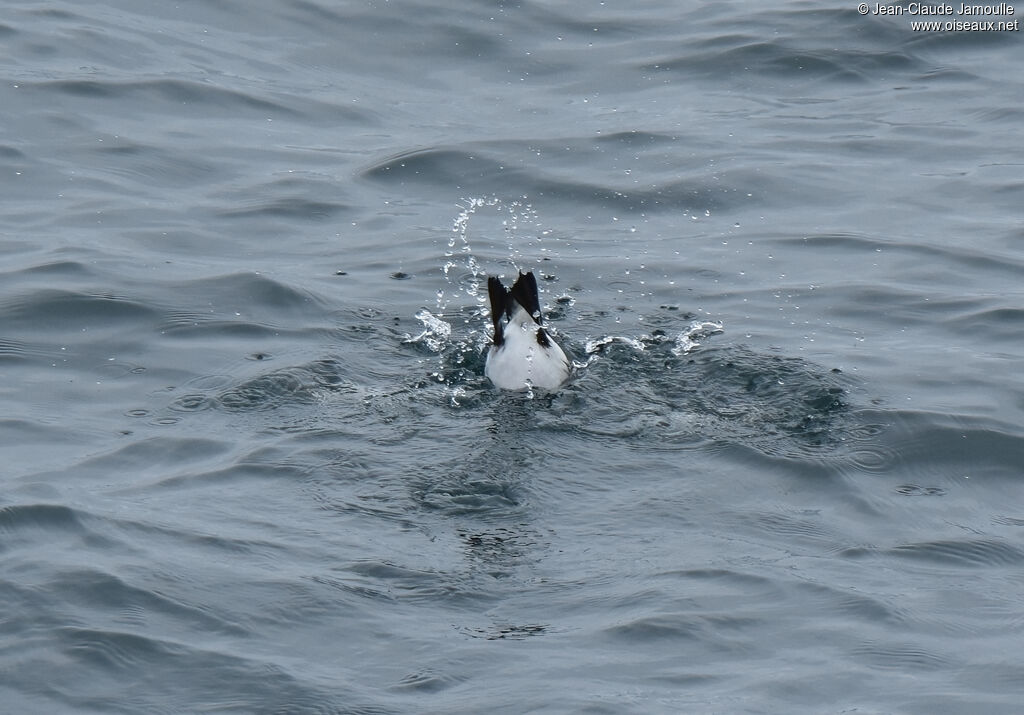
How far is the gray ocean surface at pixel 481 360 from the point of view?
18.2ft

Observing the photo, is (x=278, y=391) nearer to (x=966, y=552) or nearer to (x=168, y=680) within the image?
(x=168, y=680)

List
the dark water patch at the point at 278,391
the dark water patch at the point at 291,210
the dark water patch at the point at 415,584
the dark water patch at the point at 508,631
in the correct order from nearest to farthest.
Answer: the dark water patch at the point at 508,631 < the dark water patch at the point at 415,584 < the dark water patch at the point at 278,391 < the dark water patch at the point at 291,210

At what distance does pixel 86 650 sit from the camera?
17.7 feet

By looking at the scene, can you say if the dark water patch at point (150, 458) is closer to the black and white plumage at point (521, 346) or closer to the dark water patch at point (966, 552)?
the black and white plumage at point (521, 346)

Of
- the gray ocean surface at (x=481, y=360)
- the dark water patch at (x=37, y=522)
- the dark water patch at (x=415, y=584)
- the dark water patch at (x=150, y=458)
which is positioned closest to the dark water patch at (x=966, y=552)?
the gray ocean surface at (x=481, y=360)

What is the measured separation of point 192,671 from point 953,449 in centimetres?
395

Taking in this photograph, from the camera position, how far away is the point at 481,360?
8.70 m

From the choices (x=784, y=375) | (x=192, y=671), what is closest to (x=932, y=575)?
(x=784, y=375)

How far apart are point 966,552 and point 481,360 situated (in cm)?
320

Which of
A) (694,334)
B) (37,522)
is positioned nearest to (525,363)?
(694,334)

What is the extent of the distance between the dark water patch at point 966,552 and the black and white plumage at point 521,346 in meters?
2.44

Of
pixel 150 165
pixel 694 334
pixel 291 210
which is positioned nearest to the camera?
pixel 694 334

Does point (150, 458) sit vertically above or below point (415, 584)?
above

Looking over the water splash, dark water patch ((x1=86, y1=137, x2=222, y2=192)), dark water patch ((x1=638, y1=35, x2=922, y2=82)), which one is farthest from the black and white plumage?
dark water patch ((x1=638, y1=35, x2=922, y2=82))
